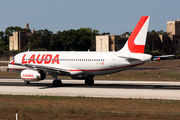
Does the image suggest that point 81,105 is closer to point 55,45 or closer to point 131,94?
point 131,94

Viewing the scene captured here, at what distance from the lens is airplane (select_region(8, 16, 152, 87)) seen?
39469 millimetres

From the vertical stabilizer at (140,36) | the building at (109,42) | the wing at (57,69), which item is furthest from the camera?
the building at (109,42)

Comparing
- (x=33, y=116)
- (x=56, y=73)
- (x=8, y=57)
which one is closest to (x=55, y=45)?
(x=8, y=57)

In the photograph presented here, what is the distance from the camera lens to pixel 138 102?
26484mm

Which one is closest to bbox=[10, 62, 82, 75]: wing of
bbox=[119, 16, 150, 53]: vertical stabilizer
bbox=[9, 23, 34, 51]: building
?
bbox=[119, 16, 150, 53]: vertical stabilizer

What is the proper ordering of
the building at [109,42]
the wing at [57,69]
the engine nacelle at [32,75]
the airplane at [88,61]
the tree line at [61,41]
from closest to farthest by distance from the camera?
the engine nacelle at [32,75] < the airplane at [88,61] < the wing at [57,69] < the building at [109,42] < the tree line at [61,41]

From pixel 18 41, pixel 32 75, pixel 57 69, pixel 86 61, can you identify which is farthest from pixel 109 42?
pixel 32 75

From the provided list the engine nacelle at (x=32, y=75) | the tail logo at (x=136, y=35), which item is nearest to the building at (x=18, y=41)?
the engine nacelle at (x=32, y=75)

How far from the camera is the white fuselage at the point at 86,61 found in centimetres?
3947

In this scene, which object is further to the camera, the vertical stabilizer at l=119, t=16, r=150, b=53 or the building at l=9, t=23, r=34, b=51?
the building at l=9, t=23, r=34, b=51

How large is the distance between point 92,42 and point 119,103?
152 meters

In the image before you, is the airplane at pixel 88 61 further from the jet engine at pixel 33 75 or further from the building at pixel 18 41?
the building at pixel 18 41

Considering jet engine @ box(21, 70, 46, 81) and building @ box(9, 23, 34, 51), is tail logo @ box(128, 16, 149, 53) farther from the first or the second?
building @ box(9, 23, 34, 51)

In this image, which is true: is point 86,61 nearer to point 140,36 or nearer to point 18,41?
point 140,36
